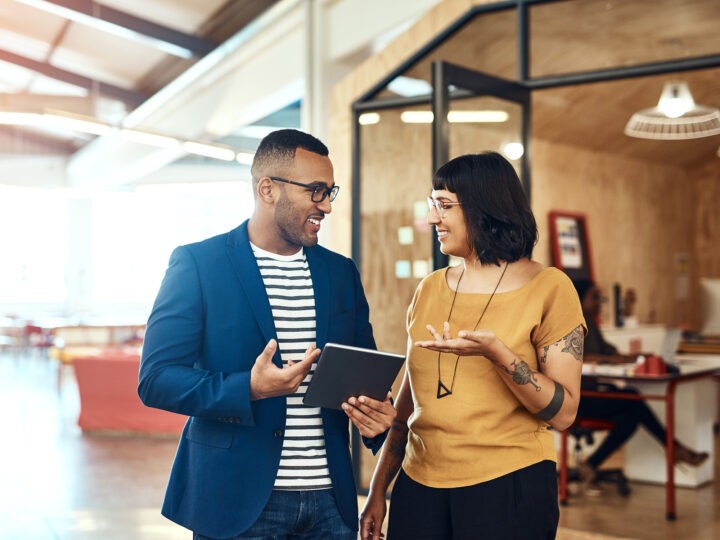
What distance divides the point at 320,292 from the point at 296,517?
1.84 ft

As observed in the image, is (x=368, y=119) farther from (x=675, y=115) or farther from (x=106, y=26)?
(x=106, y=26)

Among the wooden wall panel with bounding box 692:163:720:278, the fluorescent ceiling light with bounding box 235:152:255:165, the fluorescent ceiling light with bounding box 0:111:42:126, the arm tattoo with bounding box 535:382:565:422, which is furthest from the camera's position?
the wooden wall panel with bounding box 692:163:720:278

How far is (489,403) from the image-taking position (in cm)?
213

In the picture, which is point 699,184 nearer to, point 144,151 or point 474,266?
point 144,151

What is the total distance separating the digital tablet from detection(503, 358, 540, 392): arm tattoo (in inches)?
10.4

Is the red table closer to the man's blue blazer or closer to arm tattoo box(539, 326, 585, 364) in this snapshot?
the man's blue blazer

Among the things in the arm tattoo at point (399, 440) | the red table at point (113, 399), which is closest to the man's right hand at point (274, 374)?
the arm tattoo at point (399, 440)

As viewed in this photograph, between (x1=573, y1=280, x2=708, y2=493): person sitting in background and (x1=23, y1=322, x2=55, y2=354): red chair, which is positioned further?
(x1=23, y1=322, x2=55, y2=354): red chair

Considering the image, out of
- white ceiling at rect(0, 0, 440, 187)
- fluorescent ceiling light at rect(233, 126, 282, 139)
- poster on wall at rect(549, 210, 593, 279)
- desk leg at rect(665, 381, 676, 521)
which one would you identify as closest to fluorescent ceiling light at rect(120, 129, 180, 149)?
white ceiling at rect(0, 0, 440, 187)

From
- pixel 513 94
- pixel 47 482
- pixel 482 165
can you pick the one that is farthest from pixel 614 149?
pixel 482 165

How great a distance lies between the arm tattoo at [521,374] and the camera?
203 cm

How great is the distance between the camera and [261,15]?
321 inches

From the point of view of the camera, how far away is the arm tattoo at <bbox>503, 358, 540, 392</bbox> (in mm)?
2033

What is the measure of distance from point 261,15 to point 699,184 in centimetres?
698
